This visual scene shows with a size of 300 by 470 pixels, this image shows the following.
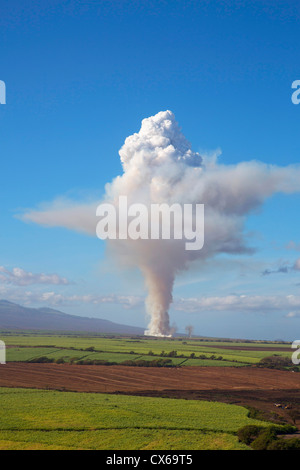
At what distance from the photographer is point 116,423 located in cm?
4366

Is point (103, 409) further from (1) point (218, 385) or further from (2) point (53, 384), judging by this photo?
(1) point (218, 385)

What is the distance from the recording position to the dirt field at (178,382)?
208ft

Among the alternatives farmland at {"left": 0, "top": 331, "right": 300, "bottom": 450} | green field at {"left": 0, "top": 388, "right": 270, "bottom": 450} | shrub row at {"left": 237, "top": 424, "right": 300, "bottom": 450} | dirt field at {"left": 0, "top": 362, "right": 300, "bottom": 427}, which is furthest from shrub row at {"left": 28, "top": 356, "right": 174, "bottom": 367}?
shrub row at {"left": 237, "top": 424, "right": 300, "bottom": 450}

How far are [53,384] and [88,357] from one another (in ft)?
135

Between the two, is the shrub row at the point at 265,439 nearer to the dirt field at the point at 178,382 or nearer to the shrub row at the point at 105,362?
the dirt field at the point at 178,382

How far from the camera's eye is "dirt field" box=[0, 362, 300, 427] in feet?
208

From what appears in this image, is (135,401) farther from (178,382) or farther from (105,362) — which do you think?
(105,362)

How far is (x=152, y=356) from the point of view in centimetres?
11825

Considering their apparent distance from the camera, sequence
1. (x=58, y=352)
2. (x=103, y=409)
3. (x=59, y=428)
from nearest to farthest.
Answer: (x=59, y=428) → (x=103, y=409) → (x=58, y=352)

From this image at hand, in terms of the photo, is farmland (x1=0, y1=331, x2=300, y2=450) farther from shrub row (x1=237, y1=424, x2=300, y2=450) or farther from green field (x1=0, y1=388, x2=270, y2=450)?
shrub row (x1=237, y1=424, x2=300, y2=450)

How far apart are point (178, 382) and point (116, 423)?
36.4 metres

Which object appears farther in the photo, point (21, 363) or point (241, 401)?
point (21, 363)
